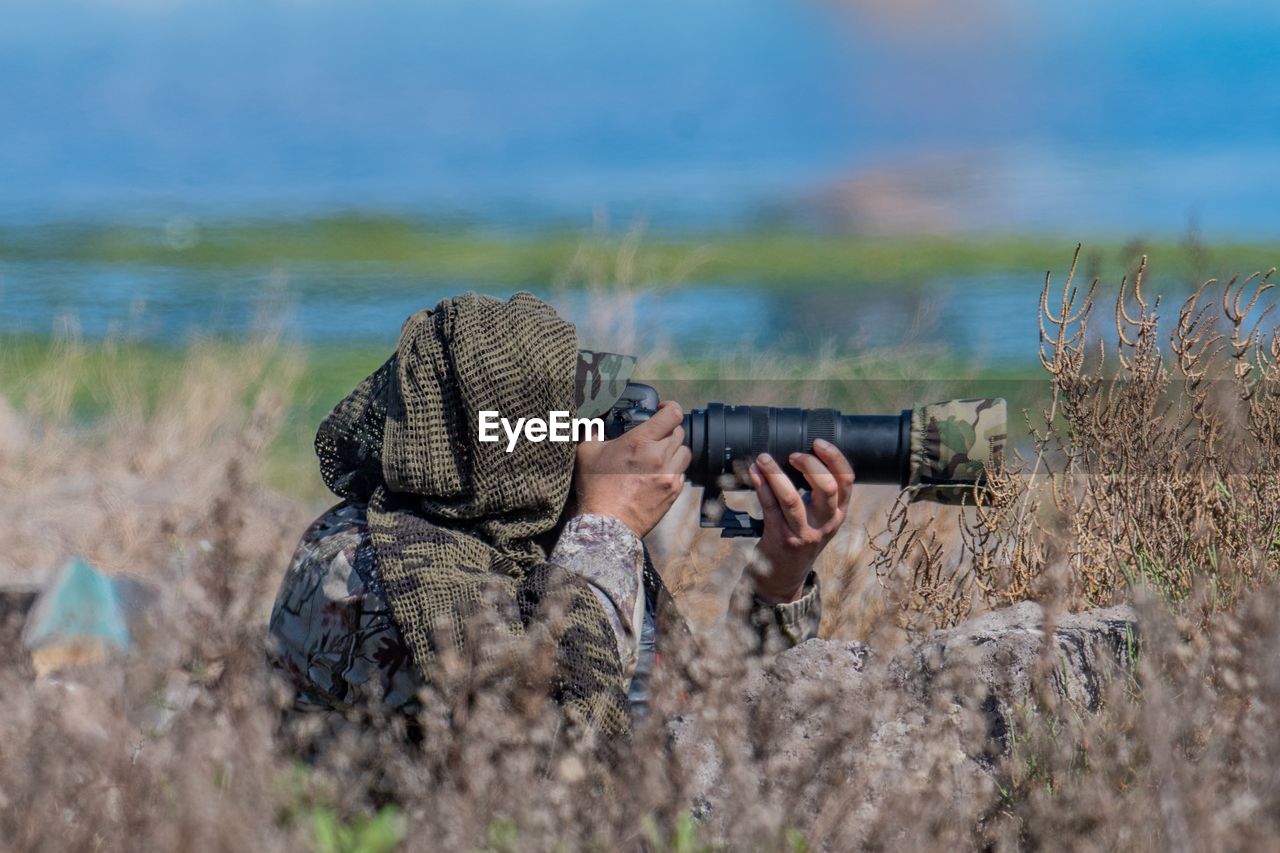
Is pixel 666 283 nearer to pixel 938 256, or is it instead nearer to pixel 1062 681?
pixel 938 256

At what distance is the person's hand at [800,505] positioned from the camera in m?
2.55

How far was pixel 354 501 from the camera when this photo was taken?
2.62 meters

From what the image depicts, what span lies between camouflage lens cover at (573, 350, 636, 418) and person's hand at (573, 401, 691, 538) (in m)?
0.06

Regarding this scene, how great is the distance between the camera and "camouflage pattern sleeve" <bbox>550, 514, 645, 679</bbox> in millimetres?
2395

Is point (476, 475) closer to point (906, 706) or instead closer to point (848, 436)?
point (848, 436)

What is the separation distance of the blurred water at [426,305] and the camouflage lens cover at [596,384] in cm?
152

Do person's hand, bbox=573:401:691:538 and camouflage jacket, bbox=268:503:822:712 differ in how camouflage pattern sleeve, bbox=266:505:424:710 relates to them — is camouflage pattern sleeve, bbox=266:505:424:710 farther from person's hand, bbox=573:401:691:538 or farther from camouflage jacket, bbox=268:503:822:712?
person's hand, bbox=573:401:691:538

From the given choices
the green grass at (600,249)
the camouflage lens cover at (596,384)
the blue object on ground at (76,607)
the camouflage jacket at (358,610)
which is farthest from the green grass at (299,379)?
the blue object on ground at (76,607)

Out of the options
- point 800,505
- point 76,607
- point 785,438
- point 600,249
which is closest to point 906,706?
point 800,505

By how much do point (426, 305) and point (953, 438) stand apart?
2958mm

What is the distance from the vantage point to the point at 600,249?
7152mm

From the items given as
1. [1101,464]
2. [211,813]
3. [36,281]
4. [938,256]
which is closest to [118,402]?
[36,281]

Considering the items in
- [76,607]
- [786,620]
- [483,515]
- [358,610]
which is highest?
[483,515]

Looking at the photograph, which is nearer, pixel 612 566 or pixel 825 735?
pixel 825 735
